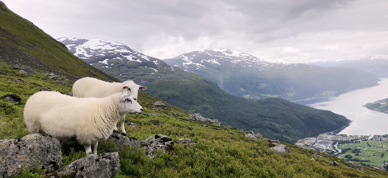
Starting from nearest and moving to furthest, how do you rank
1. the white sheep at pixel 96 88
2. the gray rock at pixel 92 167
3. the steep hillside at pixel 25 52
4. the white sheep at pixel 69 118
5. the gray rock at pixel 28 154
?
the gray rock at pixel 28 154, the gray rock at pixel 92 167, the white sheep at pixel 69 118, the white sheep at pixel 96 88, the steep hillside at pixel 25 52

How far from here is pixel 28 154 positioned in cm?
602

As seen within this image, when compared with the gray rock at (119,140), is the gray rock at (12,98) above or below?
above

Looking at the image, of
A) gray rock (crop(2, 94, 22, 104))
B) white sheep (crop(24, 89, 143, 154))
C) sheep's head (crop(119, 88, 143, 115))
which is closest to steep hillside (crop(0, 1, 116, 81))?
gray rock (crop(2, 94, 22, 104))

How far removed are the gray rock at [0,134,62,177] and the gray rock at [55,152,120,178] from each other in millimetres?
919

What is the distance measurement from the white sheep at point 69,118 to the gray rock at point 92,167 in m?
1.58

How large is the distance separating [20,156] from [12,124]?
594 cm

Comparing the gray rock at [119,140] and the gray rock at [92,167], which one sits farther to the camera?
the gray rock at [119,140]

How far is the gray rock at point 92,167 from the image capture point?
5.95 metres

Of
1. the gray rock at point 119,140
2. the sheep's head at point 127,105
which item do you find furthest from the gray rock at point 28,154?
the gray rock at point 119,140

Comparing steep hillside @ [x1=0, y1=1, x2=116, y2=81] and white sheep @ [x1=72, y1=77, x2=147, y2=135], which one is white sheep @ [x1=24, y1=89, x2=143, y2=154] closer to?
white sheep @ [x1=72, y1=77, x2=147, y2=135]

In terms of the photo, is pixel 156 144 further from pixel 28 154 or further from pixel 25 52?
pixel 25 52

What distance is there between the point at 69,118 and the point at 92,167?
267 centimetres

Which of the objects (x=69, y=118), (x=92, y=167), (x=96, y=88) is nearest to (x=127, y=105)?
(x=69, y=118)

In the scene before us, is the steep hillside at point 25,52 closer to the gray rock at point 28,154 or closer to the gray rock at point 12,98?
the gray rock at point 12,98
